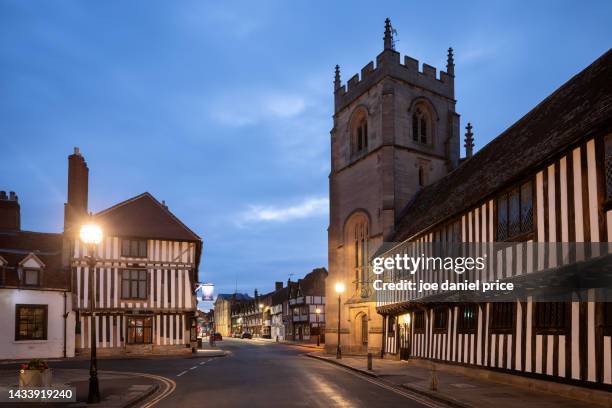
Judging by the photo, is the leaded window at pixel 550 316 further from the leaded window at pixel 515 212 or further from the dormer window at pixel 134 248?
the dormer window at pixel 134 248

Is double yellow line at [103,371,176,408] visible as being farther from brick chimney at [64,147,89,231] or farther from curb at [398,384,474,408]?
brick chimney at [64,147,89,231]

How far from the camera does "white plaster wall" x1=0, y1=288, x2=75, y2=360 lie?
3033cm

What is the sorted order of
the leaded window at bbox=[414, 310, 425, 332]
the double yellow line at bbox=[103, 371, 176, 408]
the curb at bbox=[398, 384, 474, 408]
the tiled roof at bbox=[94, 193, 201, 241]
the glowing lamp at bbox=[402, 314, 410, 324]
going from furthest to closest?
the tiled roof at bbox=[94, 193, 201, 241]
the glowing lamp at bbox=[402, 314, 410, 324]
the leaded window at bbox=[414, 310, 425, 332]
the double yellow line at bbox=[103, 371, 176, 408]
the curb at bbox=[398, 384, 474, 408]

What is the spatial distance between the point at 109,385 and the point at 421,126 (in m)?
27.8

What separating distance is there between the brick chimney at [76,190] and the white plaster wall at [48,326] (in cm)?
441

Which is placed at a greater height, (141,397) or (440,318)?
(440,318)

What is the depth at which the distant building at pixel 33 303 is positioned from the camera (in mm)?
30516

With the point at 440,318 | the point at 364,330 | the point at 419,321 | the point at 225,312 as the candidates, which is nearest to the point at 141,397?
the point at 440,318

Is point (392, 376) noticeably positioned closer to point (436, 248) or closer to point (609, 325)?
point (436, 248)

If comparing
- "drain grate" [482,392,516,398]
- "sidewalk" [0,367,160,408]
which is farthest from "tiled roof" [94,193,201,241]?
"drain grate" [482,392,516,398]

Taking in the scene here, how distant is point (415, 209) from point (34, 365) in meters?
23.4

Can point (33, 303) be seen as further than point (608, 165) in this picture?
Yes

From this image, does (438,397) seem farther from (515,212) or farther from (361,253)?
(361,253)

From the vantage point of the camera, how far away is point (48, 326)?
31.5m
